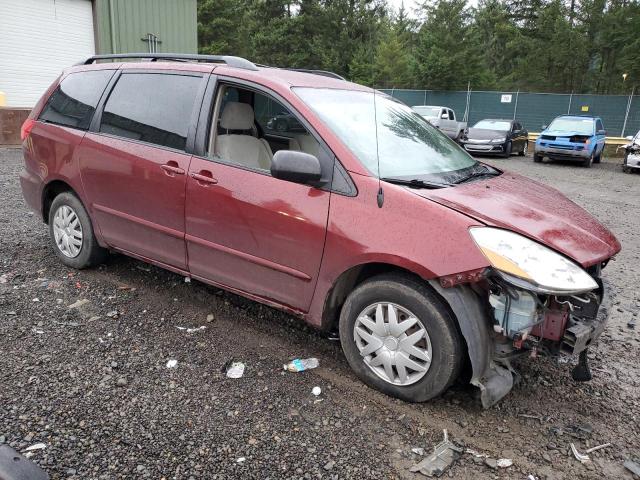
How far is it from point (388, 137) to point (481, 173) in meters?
0.77

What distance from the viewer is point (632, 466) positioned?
8.52 ft

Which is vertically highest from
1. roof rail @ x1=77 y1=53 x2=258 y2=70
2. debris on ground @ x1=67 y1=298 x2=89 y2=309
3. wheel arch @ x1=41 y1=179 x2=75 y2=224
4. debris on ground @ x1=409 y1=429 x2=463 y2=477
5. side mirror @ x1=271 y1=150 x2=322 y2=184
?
roof rail @ x1=77 y1=53 x2=258 y2=70

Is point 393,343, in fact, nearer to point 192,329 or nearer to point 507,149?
point 192,329

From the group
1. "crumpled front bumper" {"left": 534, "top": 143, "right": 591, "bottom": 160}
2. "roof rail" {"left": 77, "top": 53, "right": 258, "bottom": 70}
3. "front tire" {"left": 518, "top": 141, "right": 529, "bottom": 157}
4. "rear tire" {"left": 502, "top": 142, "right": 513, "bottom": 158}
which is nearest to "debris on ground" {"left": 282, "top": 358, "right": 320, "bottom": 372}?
"roof rail" {"left": 77, "top": 53, "right": 258, "bottom": 70}

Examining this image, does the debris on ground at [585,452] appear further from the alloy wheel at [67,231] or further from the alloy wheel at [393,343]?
the alloy wheel at [67,231]

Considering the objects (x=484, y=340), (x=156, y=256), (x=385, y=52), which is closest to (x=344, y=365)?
(x=484, y=340)

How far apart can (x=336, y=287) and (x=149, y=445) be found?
4.34ft

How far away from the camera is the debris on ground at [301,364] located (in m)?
3.31

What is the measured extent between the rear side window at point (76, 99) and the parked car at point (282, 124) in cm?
141

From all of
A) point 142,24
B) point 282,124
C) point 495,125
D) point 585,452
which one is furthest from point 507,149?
point 585,452

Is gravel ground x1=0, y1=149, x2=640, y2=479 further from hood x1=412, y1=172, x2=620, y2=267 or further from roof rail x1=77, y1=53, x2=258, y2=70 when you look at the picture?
roof rail x1=77, y1=53, x2=258, y2=70

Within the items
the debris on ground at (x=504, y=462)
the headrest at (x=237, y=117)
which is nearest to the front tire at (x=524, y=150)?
the headrest at (x=237, y=117)

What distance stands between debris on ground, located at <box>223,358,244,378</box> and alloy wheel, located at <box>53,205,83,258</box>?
6.91 ft

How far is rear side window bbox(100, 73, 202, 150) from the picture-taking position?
3756mm
